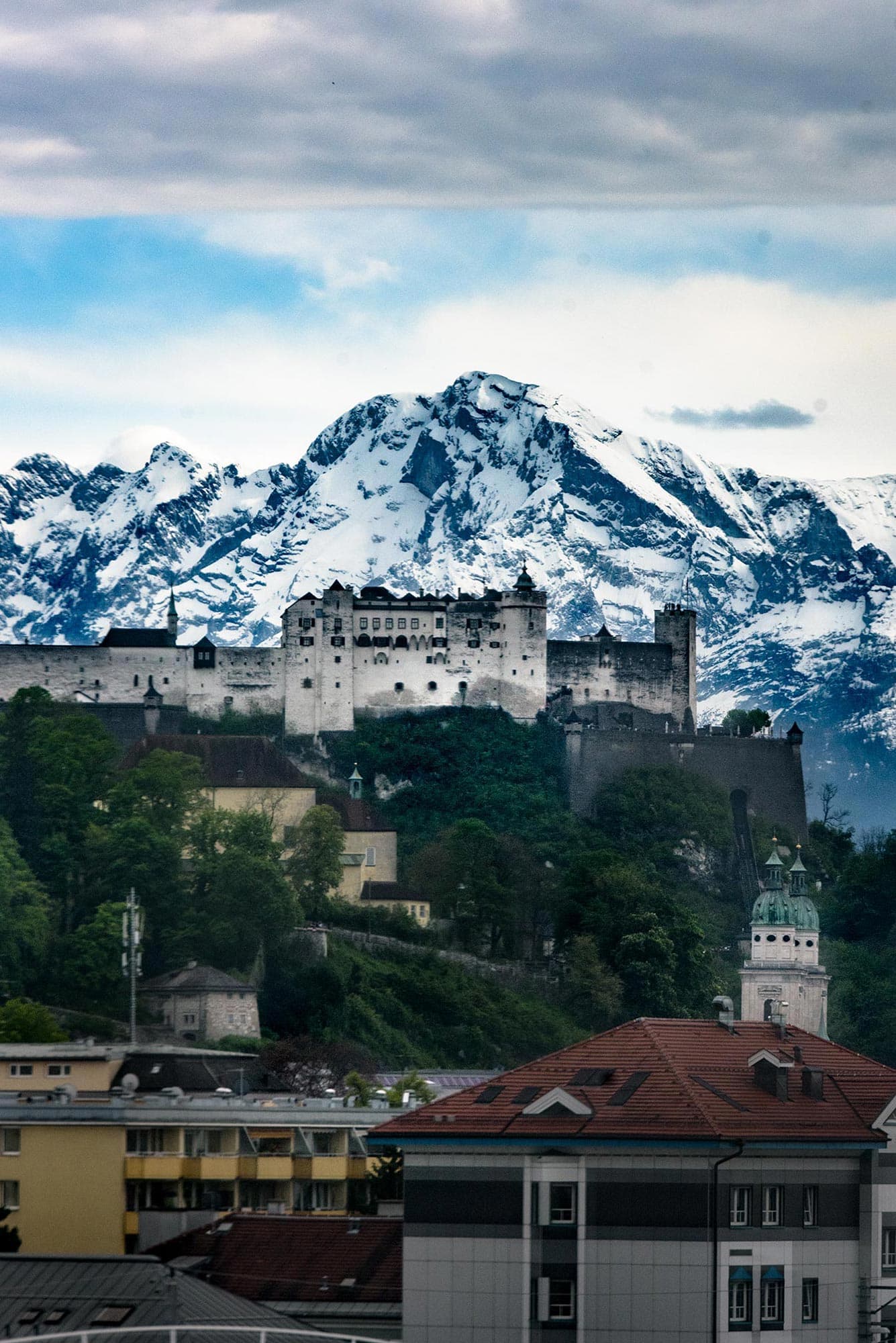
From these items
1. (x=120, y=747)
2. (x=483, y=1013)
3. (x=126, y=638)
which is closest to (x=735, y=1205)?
(x=483, y=1013)

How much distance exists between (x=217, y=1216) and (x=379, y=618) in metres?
106

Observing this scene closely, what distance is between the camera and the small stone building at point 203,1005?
5335 inches

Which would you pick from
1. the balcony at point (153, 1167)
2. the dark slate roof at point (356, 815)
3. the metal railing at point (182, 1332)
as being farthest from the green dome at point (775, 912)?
the metal railing at point (182, 1332)

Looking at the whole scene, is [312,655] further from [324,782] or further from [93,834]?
[93,834]

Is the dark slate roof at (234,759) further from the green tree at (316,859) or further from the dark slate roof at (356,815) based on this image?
the green tree at (316,859)

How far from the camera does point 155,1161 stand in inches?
2982

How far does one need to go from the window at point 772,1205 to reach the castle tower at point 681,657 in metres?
126

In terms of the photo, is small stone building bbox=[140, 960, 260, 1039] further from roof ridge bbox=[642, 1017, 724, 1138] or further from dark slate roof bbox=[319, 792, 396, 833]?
roof ridge bbox=[642, 1017, 724, 1138]

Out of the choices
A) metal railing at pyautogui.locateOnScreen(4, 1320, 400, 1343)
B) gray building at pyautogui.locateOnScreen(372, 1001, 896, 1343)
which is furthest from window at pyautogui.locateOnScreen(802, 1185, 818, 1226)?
metal railing at pyautogui.locateOnScreen(4, 1320, 400, 1343)

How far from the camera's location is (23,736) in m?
164

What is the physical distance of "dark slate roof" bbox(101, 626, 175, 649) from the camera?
181 metres

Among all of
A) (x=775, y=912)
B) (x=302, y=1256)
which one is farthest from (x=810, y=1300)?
(x=775, y=912)

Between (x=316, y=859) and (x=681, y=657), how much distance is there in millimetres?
37572

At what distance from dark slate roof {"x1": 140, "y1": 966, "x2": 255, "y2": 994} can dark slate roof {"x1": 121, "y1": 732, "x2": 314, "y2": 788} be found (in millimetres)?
24123
